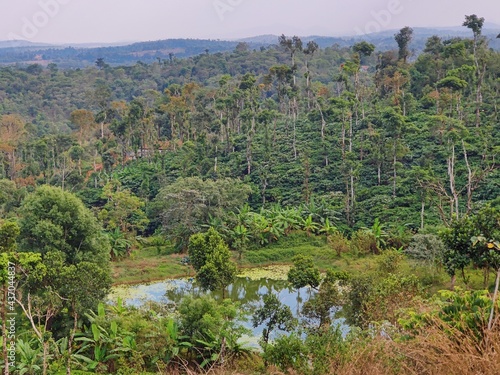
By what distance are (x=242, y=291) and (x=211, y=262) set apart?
3673 mm

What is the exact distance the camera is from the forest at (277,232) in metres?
9.12

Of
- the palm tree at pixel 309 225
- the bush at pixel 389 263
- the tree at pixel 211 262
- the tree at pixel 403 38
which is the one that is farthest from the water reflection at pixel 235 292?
the tree at pixel 403 38

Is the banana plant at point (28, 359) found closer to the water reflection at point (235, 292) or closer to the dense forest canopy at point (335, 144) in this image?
the water reflection at point (235, 292)

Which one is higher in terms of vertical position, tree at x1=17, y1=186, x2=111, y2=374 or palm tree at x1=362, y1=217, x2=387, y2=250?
tree at x1=17, y1=186, x2=111, y2=374

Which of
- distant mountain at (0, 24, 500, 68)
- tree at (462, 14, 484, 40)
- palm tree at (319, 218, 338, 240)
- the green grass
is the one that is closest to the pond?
the green grass

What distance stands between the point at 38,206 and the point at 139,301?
4119 millimetres

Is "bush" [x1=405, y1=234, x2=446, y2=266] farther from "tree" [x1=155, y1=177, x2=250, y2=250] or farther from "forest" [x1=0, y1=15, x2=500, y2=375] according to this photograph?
"tree" [x1=155, y1=177, x2=250, y2=250]

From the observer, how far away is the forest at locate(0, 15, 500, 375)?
9125mm

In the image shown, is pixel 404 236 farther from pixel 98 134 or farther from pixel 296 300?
pixel 98 134

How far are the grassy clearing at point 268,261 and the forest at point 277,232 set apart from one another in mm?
65

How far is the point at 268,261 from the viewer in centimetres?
1903

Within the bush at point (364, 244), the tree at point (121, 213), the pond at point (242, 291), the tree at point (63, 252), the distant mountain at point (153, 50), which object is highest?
the distant mountain at point (153, 50)

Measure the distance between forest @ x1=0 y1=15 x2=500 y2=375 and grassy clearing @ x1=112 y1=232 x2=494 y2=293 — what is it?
65mm

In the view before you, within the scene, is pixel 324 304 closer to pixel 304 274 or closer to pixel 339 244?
pixel 304 274
